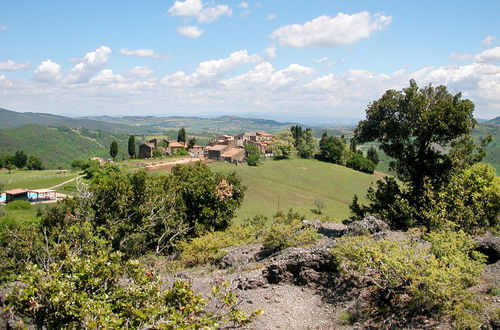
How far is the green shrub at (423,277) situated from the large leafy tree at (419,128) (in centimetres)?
998

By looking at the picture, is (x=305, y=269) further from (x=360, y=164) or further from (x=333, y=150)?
(x=333, y=150)

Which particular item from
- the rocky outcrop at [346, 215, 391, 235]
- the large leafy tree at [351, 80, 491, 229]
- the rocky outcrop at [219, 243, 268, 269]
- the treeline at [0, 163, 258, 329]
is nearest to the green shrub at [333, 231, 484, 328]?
the treeline at [0, 163, 258, 329]

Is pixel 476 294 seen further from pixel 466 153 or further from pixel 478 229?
pixel 466 153

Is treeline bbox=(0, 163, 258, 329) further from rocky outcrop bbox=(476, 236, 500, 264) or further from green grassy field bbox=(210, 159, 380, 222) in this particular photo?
green grassy field bbox=(210, 159, 380, 222)

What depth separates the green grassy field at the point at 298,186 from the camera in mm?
62638

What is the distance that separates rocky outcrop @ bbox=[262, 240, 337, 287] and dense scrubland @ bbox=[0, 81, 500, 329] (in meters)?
0.06

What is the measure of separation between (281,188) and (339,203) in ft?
40.7

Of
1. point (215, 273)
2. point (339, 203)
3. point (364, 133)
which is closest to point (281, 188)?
point (339, 203)

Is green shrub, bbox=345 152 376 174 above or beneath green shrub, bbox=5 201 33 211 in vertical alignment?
above

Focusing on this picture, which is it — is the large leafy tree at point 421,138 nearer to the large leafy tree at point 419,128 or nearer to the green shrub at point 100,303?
the large leafy tree at point 419,128

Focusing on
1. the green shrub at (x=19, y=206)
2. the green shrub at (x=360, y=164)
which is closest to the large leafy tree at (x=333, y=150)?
the green shrub at (x=360, y=164)

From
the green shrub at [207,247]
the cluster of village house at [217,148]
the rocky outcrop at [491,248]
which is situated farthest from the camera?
the cluster of village house at [217,148]

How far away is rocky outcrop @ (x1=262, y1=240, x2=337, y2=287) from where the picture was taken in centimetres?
1611

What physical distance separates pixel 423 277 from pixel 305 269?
594 centimetres
